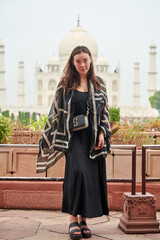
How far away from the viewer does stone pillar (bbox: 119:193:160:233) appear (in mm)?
2629

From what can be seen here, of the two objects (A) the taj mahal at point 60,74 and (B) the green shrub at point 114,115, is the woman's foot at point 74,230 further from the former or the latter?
(A) the taj mahal at point 60,74

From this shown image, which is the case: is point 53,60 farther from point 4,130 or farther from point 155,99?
point 4,130

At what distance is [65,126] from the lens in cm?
254

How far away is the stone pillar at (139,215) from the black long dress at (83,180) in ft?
0.62

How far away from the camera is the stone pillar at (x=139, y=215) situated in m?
2.63

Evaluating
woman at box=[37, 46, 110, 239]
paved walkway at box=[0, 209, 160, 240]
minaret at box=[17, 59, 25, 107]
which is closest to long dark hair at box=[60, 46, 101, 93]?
woman at box=[37, 46, 110, 239]

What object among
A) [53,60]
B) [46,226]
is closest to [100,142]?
[46,226]

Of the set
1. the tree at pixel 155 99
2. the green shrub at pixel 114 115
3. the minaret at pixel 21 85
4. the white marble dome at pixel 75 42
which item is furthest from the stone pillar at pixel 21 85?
the green shrub at pixel 114 115

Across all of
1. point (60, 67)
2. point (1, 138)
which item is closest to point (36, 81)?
point (60, 67)

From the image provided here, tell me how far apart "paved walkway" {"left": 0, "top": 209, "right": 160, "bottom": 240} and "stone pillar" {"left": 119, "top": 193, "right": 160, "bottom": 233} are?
54 millimetres

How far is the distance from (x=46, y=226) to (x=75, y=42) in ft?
137

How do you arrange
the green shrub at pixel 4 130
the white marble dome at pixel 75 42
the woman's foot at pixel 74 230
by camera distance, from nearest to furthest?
the woman's foot at pixel 74 230
the green shrub at pixel 4 130
the white marble dome at pixel 75 42

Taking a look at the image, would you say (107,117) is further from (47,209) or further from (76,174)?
(47,209)

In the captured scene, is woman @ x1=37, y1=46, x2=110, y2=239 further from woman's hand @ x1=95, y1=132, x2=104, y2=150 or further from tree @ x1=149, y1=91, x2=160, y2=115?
tree @ x1=149, y1=91, x2=160, y2=115
